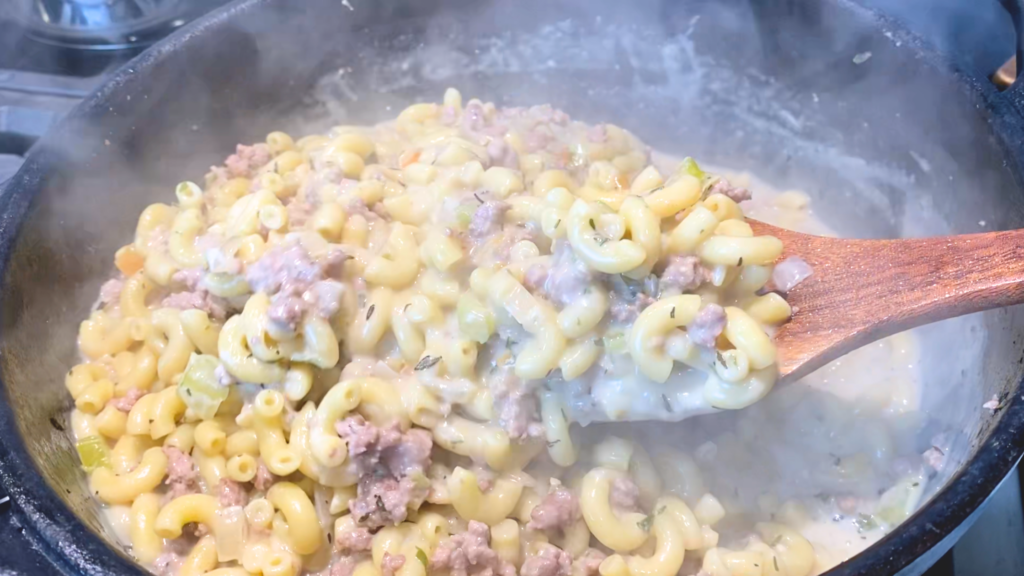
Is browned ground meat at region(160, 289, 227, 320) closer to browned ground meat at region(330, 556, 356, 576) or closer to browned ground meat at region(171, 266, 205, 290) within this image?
browned ground meat at region(171, 266, 205, 290)

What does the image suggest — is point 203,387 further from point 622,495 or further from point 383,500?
point 622,495

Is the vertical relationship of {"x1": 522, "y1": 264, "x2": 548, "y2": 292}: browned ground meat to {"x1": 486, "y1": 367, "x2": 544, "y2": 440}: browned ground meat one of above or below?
above

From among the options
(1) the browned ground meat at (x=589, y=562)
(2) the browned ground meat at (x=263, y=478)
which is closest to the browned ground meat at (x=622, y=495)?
(1) the browned ground meat at (x=589, y=562)

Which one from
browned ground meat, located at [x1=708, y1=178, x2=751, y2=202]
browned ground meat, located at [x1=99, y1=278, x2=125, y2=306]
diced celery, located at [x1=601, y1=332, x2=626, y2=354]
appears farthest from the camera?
browned ground meat, located at [x1=99, y1=278, x2=125, y2=306]

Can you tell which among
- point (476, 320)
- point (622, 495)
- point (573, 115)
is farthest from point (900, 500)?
point (573, 115)

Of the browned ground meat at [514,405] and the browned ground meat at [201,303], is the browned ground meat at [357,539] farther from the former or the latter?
the browned ground meat at [201,303]

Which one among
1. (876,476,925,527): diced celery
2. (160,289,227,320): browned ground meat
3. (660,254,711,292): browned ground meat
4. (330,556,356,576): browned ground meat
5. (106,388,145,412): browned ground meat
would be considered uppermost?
(660,254,711,292): browned ground meat

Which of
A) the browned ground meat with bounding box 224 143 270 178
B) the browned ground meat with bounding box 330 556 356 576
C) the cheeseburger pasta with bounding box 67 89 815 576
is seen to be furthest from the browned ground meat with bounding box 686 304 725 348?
the browned ground meat with bounding box 224 143 270 178

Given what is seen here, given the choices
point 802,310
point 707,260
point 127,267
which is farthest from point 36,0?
point 802,310
